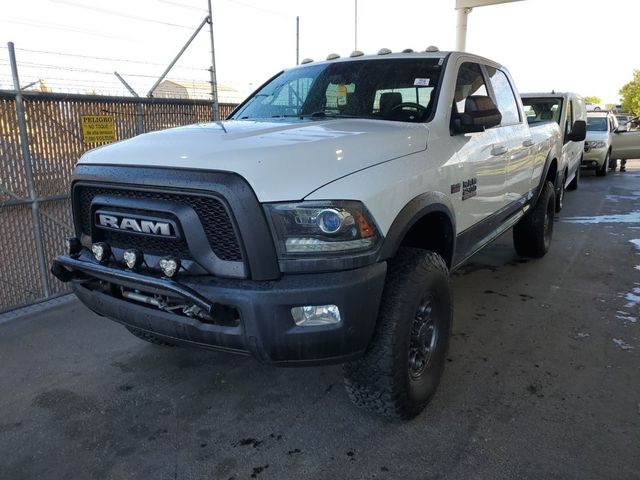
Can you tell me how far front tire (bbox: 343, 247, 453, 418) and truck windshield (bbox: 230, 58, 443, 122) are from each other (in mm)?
1062

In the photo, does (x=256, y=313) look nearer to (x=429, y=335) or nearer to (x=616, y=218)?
(x=429, y=335)

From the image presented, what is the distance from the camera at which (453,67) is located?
11.6 ft

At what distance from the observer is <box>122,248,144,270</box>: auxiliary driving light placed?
2496mm

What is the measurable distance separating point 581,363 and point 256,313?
2422mm

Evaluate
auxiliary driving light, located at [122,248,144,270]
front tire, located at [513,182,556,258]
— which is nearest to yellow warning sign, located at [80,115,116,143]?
auxiliary driving light, located at [122,248,144,270]

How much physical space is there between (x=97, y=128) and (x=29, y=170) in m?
0.82

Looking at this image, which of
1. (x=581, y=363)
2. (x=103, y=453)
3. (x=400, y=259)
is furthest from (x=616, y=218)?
(x=103, y=453)

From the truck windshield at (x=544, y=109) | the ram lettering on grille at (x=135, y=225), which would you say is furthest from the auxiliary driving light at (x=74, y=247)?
the truck windshield at (x=544, y=109)

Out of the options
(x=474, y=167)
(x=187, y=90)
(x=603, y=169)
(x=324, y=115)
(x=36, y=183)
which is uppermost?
(x=187, y=90)

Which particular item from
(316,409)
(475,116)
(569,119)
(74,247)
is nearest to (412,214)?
(475,116)

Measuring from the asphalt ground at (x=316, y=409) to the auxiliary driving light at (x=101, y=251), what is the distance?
968 millimetres

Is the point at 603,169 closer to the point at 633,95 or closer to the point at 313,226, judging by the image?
the point at 313,226

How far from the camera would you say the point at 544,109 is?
30.7 ft

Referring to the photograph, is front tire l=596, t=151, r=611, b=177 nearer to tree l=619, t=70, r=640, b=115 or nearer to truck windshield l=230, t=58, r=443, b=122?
truck windshield l=230, t=58, r=443, b=122
